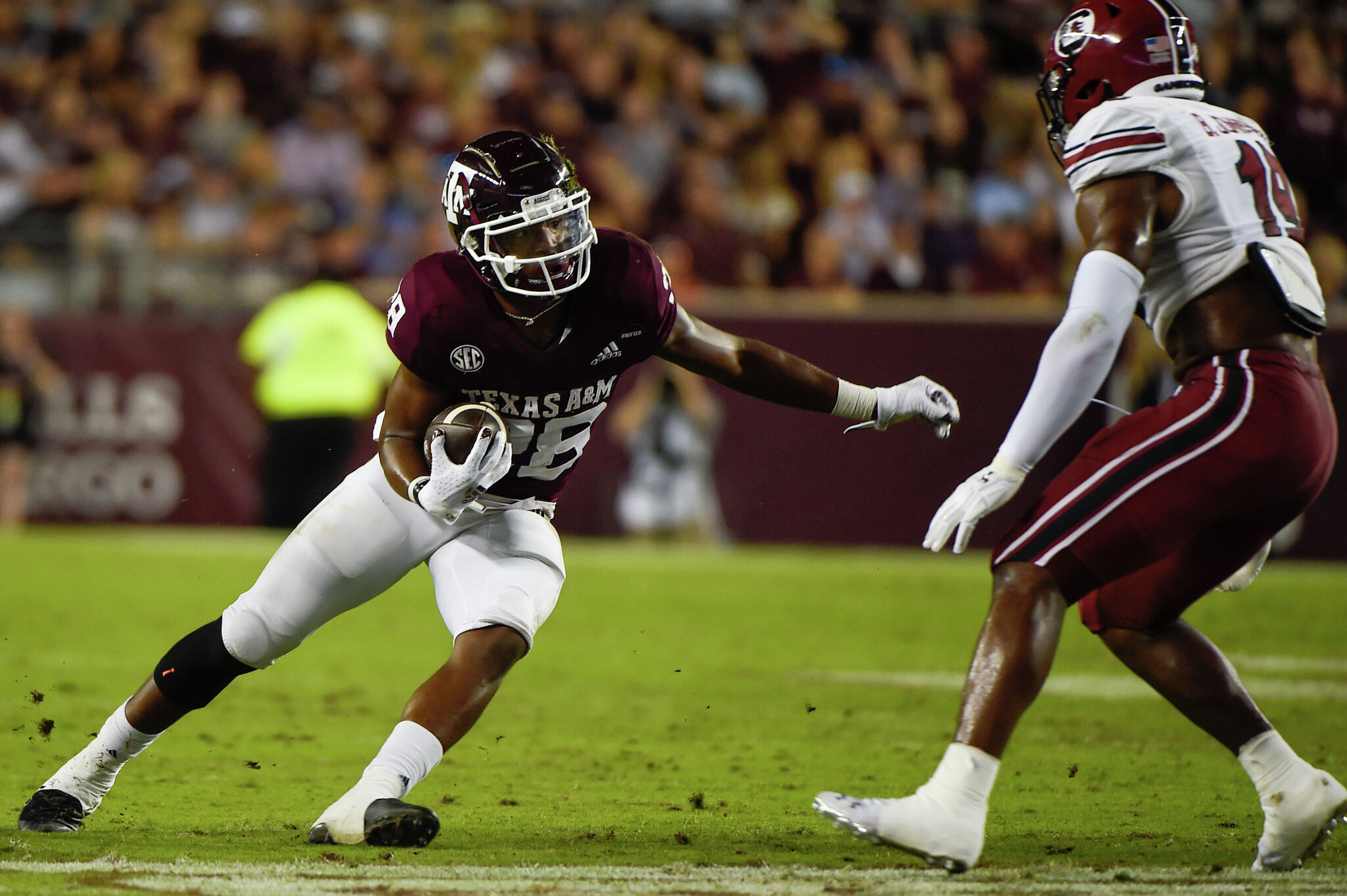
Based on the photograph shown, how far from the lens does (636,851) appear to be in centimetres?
371

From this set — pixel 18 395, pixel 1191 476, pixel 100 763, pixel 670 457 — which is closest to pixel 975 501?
pixel 1191 476

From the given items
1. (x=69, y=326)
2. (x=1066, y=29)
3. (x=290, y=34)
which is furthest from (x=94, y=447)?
(x=1066, y=29)

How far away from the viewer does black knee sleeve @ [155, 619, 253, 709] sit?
3.93m

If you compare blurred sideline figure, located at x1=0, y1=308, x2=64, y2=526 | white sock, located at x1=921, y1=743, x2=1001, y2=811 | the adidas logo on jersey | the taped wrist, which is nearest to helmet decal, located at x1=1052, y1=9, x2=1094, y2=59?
the taped wrist

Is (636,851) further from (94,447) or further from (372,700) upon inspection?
(94,447)

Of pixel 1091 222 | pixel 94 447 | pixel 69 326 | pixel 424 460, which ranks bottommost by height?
pixel 94 447

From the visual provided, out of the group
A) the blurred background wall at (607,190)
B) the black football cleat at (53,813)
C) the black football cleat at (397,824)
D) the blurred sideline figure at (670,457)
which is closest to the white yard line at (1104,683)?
the black football cleat at (397,824)

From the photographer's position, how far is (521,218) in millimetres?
3795

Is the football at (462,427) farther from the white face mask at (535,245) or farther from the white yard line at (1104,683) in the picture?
the white yard line at (1104,683)

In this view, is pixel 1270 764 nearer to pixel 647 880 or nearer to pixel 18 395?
pixel 647 880

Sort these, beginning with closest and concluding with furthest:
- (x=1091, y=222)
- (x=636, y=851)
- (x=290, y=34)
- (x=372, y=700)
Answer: (x=1091, y=222) → (x=636, y=851) → (x=372, y=700) → (x=290, y=34)

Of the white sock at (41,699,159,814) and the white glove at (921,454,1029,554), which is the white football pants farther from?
the white glove at (921,454,1029,554)

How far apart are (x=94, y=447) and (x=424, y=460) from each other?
29.1ft

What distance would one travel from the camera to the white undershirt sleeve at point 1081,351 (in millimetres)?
3213
